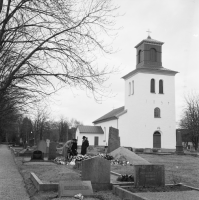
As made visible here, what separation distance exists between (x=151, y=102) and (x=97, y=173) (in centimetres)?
3203

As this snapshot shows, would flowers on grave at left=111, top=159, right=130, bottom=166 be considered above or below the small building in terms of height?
below

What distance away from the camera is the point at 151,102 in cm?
3981

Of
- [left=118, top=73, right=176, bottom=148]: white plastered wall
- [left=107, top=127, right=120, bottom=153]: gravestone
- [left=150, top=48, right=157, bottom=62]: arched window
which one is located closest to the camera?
[left=107, top=127, right=120, bottom=153]: gravestone

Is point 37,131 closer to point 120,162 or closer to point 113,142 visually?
point 113,142

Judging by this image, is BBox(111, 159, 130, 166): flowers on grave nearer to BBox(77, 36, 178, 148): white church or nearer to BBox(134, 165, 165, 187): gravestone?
BBox(134, 165, 165, 187): gravestone

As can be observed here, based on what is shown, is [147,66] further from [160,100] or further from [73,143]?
[73,143]

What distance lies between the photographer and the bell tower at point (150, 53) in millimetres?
40094

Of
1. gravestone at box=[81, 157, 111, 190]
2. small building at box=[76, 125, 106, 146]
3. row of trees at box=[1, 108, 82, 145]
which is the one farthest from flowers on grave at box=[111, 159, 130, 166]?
small building at box=[76, 125, 106, 146]

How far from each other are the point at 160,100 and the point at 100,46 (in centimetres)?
3209

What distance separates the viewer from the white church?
39.2 meters

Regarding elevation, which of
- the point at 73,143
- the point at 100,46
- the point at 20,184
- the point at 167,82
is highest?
the point at 167,82

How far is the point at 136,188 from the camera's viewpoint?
8.27 metres

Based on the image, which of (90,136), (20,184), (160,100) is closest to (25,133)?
(90,136)

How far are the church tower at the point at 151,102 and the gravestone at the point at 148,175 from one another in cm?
3027
